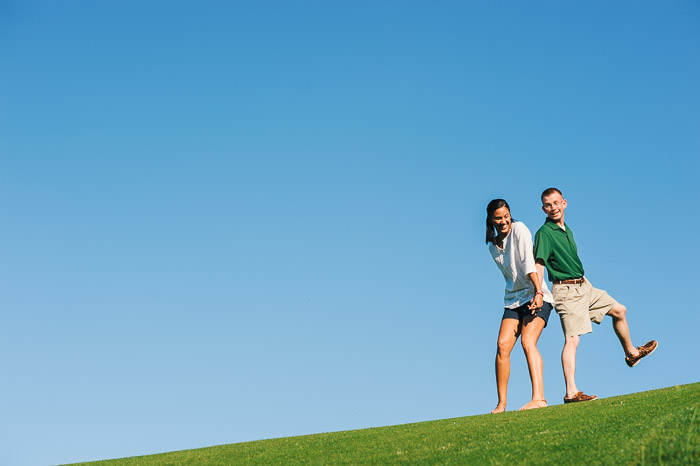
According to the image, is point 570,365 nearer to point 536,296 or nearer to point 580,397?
point 580,397

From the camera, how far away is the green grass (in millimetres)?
5160

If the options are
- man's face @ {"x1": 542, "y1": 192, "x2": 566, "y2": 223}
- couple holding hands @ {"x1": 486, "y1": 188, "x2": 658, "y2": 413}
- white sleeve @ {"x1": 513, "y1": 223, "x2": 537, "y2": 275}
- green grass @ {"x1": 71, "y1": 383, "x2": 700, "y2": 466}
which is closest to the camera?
green grass @ {"x1": 71, "y1": 383, "x2": 700, "y2": 466}

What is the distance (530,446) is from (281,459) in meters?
2.57

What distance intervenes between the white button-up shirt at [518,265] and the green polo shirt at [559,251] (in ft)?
1.44

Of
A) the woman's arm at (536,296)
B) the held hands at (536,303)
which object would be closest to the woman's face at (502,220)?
the woman's arm at (536,296)

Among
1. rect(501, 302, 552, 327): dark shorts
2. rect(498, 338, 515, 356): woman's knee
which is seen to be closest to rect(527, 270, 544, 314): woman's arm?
rect(501, 302, 552, 327): dark shorts

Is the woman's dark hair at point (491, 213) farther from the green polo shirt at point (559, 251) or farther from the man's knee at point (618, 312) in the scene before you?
the man's knee at point (618, 312)

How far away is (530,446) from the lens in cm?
591

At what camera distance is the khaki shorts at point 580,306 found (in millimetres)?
10250

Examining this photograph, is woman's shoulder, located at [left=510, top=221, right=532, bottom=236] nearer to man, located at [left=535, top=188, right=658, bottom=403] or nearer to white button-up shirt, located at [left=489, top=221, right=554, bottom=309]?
white button-up shirt, located at [left=489, top=221, right=554, bottom=309]

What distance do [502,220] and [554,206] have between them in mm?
1037

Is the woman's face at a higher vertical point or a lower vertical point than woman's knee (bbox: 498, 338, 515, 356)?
higher

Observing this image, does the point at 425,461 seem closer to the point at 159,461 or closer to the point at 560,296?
the point at 159,461

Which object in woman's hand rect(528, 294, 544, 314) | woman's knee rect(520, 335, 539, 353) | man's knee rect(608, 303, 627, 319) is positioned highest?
woman's hand rect(528, 294, 544, 314)
